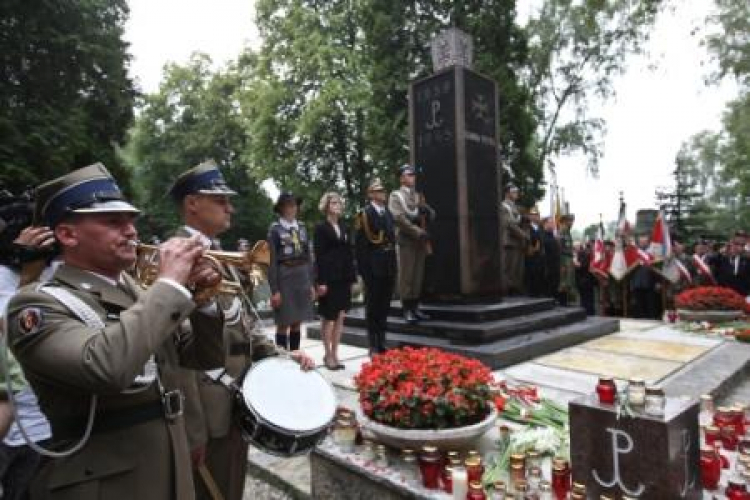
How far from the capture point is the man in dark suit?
443 inches

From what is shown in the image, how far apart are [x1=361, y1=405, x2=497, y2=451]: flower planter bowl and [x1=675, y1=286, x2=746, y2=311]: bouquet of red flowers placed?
23.1 feet

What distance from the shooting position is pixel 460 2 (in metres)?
17.7

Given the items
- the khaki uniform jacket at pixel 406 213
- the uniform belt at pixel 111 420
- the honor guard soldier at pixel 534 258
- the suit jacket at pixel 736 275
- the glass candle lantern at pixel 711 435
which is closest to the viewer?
the uniform belt at pixel 111 420

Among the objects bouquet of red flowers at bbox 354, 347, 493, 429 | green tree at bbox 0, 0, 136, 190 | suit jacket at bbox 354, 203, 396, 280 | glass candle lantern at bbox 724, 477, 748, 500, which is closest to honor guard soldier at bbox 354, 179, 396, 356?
suit jacket at bbox 354, 203, 396, 280

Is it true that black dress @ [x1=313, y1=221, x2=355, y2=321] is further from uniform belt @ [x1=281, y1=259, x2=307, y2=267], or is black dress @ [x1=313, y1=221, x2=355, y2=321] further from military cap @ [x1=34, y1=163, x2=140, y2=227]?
military cap @ [x1=34, y1=163, x2=140, y2=227]

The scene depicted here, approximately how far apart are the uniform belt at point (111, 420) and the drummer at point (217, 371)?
54cm

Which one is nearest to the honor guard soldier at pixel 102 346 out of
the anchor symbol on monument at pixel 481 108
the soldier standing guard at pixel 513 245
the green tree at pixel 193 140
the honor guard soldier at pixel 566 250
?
the anchor symbol on monument at pixel 481 108

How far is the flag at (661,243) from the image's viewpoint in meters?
11.0

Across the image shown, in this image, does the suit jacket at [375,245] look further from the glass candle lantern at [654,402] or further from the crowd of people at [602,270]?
the crowd of people at [602,270]

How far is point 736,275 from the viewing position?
11.4 metres

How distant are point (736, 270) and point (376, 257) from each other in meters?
9.70

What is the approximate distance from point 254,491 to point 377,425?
111 centimetres

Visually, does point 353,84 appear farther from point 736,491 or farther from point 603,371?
point 736,491

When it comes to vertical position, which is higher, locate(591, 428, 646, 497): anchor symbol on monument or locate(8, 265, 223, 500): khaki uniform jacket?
locate(8, 265, 223, 500): khaki uniform jacket
